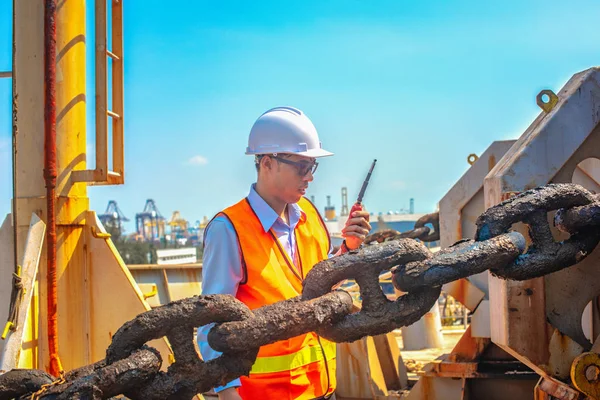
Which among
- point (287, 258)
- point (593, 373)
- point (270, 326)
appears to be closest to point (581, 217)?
point (593, 373)

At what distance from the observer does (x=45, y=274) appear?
440cm

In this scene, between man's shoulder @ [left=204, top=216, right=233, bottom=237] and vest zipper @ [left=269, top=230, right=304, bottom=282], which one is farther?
vest zipper @ [left=269, top=230, right=304, bottom=282]

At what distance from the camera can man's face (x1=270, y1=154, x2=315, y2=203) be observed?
10.7 feet

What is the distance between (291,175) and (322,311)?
1.35 m

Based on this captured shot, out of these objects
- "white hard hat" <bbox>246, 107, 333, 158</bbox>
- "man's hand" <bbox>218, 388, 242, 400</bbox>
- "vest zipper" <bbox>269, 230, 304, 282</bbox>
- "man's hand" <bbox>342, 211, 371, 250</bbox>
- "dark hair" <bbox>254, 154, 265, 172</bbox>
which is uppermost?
"white hard hat" <bbox>246, 107, 333, 158</bbox>

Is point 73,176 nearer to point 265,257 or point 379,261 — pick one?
point 265,257

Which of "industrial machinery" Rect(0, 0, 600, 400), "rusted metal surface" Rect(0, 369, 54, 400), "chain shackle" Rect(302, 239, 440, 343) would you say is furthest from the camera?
"industrial machinery" Rect(0, 0, 600, 400)

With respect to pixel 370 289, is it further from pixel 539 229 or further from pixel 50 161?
pixel 50 161

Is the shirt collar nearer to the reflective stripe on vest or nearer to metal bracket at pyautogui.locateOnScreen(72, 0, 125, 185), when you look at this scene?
the reflective stripe on vest

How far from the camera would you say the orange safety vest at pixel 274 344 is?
306 cm

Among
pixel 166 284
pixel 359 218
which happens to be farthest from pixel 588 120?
pixel 166 284

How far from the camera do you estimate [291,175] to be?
3254mm

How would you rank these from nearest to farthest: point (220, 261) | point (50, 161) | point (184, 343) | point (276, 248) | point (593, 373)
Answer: point (184, 343) → point (593, 373) → point (220, 261) → point (276, 248) → point (50, 161)

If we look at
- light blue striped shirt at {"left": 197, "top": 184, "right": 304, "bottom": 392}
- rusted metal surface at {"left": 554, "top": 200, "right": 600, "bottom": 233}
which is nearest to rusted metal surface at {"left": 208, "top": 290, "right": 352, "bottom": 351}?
rusted metal surface at {"left": 554, "top": 200, "right": 600, "bottom": 233}
